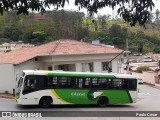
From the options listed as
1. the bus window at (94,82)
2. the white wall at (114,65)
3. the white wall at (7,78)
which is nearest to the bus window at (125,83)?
the bus window at (94,82)

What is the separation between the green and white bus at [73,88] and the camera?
883 inches

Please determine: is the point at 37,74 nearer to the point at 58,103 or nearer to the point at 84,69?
the point at 58,103

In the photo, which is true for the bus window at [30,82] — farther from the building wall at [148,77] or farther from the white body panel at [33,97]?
the building wall at [148,77]

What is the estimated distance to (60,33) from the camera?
98812 mm

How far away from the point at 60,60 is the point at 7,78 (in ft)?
15.8

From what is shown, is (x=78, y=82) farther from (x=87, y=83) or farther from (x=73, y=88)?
(x=87, y=83)

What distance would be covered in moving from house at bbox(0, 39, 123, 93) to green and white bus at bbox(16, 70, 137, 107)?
8.54 metres

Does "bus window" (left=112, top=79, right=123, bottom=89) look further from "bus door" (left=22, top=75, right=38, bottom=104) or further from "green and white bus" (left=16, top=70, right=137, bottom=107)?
"bus door" (left=22, top=75, right=38, bottom=104)

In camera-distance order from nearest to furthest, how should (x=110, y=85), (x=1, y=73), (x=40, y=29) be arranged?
(x=110, y=85) < (x=1, y=73) < (x=40, y=29)

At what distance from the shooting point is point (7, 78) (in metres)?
32.4

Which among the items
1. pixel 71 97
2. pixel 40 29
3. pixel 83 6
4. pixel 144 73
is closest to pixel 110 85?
pixel 71 97

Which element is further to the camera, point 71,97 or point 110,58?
point 110,58

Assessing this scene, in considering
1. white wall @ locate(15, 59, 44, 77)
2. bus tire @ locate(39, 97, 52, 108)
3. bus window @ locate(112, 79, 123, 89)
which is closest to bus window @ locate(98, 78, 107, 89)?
bus window @ locate(112, 79, 123, 89)

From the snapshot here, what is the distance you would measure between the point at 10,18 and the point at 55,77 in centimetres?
9673
